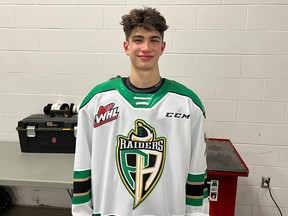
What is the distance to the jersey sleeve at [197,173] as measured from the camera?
1.10 metres

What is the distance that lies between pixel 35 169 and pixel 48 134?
29 cm

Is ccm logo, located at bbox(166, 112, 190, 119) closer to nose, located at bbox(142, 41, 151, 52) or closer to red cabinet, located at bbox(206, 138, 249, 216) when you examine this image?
nose, located at bbox(142, 41, 151, 52)

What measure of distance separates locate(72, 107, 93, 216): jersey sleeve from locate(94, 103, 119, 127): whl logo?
0.15 feet

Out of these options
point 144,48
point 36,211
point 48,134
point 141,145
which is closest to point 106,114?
point 141,145

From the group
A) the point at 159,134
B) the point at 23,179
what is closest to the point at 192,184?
the point at 159,134

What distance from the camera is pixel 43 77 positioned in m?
2.14

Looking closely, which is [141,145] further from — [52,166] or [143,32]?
[52,166]

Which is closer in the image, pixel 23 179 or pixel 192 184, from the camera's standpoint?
pixel 192 184

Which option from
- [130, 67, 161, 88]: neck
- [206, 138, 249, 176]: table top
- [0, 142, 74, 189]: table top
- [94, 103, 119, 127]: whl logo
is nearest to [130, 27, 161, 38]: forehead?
[130, 67, 161, 88]: neck

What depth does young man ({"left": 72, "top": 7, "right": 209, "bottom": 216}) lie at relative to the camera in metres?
1.08

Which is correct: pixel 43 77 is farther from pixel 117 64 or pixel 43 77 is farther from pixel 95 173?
pixel 95 173

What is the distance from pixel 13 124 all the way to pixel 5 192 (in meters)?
0.64

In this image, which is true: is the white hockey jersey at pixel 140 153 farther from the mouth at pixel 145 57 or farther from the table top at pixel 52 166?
the table top at pixel 52 166

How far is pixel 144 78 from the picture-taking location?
3.58 feet
